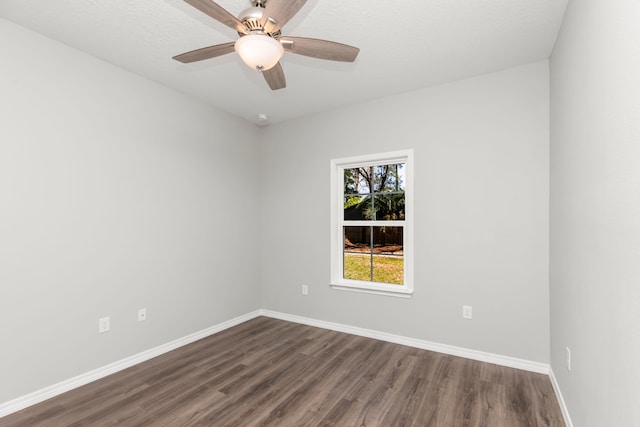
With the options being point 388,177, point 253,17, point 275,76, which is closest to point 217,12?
point 253,17

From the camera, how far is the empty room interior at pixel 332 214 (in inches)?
65.3

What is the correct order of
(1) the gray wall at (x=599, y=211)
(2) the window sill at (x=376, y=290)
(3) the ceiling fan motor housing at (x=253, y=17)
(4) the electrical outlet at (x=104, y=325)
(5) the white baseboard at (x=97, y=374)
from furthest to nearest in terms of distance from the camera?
A: (2) the window sill at (x=376, y=290) < (4) the electrical outlet at (x=104, y=325) < (5) the white baseboard at (x=97, y=374) < (3) the ceiling fan motor housing at (x=253, y=17) < (1) the gray wall at (x=599, y=211)

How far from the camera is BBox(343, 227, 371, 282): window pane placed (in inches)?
146

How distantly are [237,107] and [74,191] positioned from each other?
6.30ft

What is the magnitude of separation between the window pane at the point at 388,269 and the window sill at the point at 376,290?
0.43 feet

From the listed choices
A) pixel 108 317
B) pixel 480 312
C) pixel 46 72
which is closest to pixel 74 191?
pixel 46 72

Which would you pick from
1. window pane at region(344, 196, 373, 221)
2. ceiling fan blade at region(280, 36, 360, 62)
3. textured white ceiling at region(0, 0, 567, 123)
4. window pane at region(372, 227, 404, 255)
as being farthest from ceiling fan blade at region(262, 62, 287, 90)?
window pane at region(372, 227, 404, 255)

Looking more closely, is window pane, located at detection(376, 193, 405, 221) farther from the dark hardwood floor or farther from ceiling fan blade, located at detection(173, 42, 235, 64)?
ceiling fan blade, located at detection(173, 42, 235, 64)

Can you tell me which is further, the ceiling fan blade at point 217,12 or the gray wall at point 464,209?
the gray wall at point 464,209

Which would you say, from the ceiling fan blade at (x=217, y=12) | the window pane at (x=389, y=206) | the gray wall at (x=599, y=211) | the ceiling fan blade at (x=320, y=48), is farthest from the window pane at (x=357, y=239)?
the ceiling fan blade at (x=217, y=12)

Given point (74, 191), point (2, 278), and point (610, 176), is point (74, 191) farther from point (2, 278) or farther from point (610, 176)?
point (610, 176)

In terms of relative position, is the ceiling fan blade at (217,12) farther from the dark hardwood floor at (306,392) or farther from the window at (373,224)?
the dark hardwood floor at (306,392)

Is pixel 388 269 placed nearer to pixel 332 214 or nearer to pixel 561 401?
pixel 332 214

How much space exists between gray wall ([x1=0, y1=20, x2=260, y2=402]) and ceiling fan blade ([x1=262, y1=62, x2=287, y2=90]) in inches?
64.3
